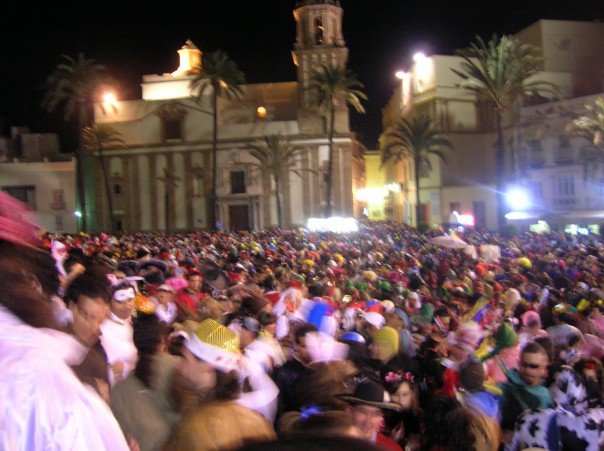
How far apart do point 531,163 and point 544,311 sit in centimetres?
3547

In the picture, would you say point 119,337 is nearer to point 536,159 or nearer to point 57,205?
point 536,159

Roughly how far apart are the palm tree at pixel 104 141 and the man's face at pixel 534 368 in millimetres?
51321

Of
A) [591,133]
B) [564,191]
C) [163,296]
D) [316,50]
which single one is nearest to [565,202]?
[564,191]

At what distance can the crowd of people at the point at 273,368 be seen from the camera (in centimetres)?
160

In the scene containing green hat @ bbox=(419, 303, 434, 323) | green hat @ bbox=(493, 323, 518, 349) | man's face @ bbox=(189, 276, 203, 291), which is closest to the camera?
green hat @ bbox=(493, 323, 518, 349)

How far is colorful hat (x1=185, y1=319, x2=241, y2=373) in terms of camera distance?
372cm

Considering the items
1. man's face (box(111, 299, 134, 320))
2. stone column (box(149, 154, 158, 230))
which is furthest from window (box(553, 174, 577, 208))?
man's face (box(111, 299, 134, 320))

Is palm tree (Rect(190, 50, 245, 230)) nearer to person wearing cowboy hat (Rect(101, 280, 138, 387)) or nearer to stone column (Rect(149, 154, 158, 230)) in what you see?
stone column (Rect(149, 154, 158, 230))

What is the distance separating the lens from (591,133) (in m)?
37.0

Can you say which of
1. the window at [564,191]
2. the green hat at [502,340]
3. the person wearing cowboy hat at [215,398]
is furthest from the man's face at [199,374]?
the window at [564,191]

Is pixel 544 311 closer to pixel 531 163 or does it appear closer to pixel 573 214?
pixel 573 214

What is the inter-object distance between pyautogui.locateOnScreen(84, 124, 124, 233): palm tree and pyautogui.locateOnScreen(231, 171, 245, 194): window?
9.76m

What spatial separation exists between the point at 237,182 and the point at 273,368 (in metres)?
48.5

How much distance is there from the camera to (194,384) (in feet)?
12.2
